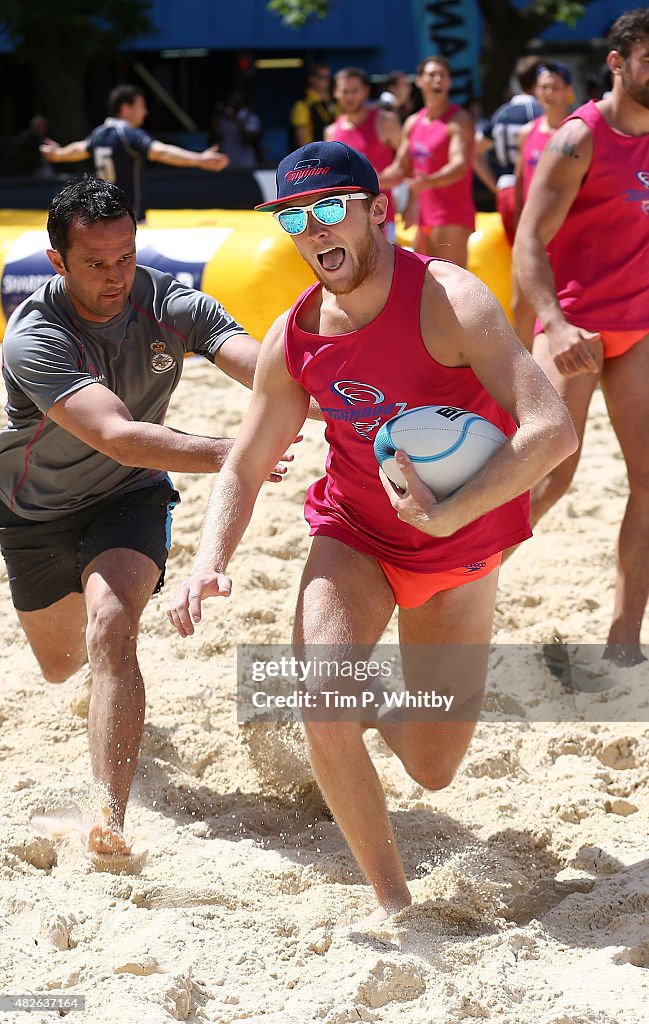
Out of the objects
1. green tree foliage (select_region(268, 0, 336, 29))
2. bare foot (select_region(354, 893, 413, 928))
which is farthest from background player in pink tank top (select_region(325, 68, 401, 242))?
green tree foliage (select_region(268, 0, 336, 29))

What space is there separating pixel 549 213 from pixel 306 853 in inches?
94.9

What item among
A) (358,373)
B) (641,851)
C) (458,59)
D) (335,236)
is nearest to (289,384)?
(358,373)

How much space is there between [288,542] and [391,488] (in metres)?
2.56

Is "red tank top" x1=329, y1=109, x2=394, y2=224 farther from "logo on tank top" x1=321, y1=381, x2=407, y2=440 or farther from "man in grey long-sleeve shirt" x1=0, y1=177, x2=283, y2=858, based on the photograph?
"logo on tank top" x1=321, y1=381, x2=407, y2=440

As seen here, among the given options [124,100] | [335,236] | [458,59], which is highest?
[335,236]

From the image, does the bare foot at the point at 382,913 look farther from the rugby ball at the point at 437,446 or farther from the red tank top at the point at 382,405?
the rugby ball at the point at 437,446

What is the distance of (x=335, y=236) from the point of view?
118 inches

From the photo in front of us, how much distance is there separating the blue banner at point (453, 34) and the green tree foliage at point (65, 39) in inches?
270

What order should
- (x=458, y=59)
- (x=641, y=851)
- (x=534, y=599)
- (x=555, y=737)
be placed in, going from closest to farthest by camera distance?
(x=641, y=851), (x=555, y=737), (x=534, y=599), (x=458, y=59)

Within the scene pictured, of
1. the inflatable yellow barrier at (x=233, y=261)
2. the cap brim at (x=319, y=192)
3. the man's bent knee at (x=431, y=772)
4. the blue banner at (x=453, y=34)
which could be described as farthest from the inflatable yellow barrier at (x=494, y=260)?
the blue banner at (x=453, y=34)

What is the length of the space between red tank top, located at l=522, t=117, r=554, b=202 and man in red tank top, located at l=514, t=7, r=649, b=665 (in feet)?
10.7

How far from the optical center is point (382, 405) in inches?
123

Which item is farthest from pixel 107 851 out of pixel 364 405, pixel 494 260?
pixel 494 260

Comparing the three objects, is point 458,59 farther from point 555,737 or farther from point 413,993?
point 413,993
